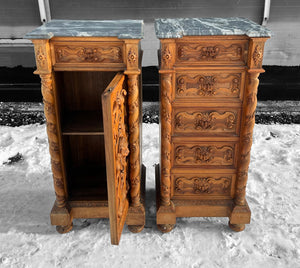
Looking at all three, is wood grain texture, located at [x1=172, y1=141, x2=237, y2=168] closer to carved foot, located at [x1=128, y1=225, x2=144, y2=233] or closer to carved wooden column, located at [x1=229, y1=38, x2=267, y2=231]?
carved wooden column, located at [x1=229, y1=38, x2=267, y2=231]

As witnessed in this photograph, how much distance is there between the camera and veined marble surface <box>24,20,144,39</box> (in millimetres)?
1804

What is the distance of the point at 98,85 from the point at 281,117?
2433 mm

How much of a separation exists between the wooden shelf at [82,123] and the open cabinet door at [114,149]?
34cm

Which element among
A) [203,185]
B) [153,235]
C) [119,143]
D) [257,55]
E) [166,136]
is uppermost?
[257,55]

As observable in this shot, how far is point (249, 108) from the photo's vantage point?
1982 mm

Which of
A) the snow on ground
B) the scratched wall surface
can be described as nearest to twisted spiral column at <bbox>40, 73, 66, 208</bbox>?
the snow on ground

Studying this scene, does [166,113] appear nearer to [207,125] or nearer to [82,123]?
[207,125]

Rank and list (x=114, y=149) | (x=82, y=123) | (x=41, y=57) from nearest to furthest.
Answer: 1. (x=114, y=149)
2. (x=41, y=57)
3. (x=82, y=123)

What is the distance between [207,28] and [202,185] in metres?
0.97

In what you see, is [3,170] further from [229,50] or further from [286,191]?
[286,191]

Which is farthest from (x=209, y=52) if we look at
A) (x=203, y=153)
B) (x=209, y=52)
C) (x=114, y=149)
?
(x=114, y=149)

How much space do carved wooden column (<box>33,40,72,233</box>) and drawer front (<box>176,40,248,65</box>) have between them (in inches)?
28.5

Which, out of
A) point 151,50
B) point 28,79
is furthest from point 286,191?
point 28,79

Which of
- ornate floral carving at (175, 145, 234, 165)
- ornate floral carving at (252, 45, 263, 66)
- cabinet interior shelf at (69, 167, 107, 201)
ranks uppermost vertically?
ornate floral carving at (252, 45, 263, 66)
